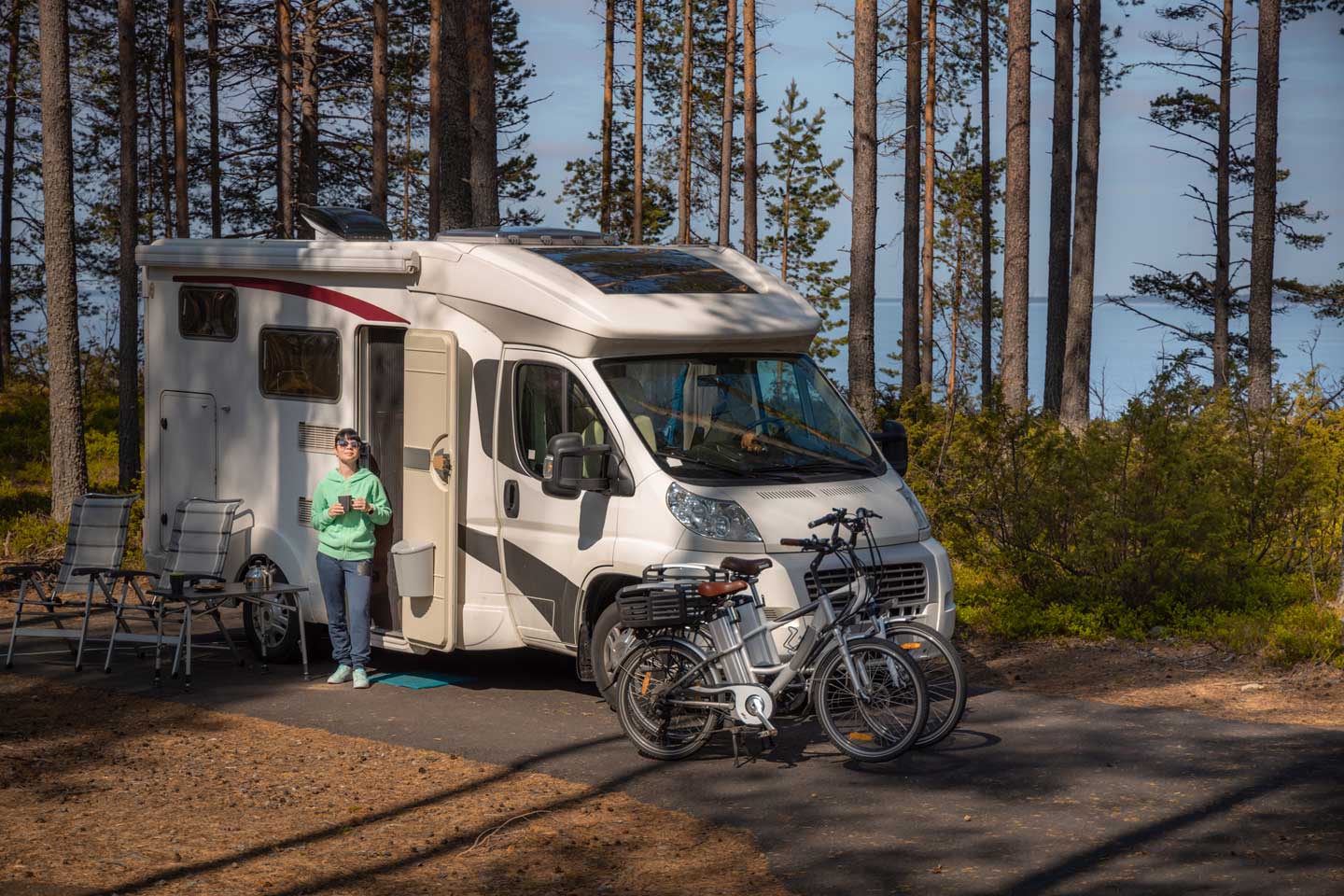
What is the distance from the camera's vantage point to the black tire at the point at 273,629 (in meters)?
10.5

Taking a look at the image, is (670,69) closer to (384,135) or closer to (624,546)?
(384,135)

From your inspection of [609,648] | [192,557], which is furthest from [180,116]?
[609,648]

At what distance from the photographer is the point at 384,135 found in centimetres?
2638

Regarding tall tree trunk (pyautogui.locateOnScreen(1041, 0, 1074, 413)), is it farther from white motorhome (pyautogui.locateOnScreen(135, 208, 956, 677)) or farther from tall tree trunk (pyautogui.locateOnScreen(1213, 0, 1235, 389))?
white motorhome (pyautogui.locateOnScreen(135, 208, 956, 677))

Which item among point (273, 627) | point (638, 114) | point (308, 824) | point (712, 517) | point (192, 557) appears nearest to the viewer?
point (308, 824)

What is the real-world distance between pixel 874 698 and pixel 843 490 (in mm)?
1449

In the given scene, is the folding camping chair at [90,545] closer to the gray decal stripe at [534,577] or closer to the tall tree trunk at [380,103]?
the gray decal stripe at [534,577]

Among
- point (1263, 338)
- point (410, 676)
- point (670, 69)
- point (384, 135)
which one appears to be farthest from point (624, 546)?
point (670, 69)

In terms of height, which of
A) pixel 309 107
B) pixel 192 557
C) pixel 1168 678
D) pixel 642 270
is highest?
pixel 309 107

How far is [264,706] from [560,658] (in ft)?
8.12

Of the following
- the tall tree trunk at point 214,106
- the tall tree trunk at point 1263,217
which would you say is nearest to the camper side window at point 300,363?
the tall tree trunk at point 1263,217

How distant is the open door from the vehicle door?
0.37m

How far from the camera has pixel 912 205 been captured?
28.8 metres

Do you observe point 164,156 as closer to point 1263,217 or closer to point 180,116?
point 180,116
